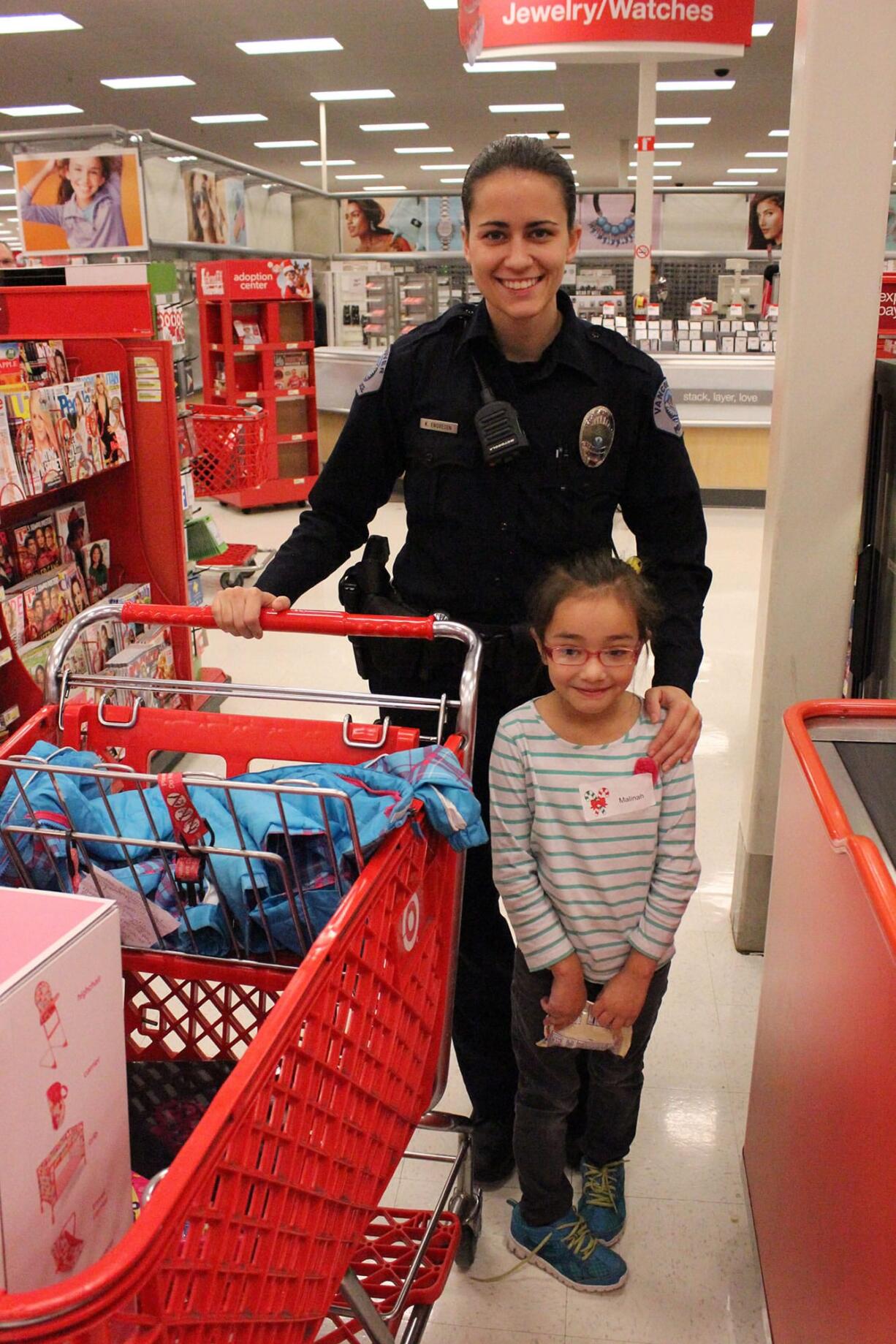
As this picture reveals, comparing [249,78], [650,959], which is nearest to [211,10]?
[249,78]

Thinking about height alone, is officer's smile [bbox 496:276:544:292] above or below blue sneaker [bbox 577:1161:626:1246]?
above

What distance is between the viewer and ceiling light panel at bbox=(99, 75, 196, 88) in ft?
43.1

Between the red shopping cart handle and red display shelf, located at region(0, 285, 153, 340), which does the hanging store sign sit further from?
the red shopping cart handle

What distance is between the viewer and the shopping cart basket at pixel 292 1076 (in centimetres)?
89

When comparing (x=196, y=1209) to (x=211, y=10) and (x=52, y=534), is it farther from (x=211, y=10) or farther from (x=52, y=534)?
(x=211, y=10)

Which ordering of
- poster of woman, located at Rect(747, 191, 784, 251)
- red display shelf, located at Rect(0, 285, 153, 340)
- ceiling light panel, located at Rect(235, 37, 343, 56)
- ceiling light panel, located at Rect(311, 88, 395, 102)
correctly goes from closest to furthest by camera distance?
red display shelf, located at Rect(0, 285, 153, 340)
ceiling light panel, located at Rect(235, 37, 343, 56)
poster of woman, located at Rect(747, 191, 784, 251)
ceiling light panel, located at Rect(311, 88, 395, 102)

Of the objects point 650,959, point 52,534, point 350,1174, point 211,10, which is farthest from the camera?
point 211,10

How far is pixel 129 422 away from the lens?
3.74 meters

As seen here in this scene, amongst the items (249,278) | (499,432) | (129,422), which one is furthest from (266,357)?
(499,432)

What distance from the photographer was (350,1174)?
130cm

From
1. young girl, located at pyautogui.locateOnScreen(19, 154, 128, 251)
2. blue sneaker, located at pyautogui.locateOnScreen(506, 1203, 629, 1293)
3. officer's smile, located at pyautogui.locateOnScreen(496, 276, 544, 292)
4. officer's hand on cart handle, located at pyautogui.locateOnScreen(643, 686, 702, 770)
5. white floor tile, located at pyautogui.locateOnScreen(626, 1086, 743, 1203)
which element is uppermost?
young girl, located at pyautogui.locateOnScreen(19, 154, 128, 251)

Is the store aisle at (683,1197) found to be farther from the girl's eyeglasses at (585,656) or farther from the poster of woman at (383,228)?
the poster of woman at (383,228)

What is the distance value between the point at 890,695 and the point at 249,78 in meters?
13.3

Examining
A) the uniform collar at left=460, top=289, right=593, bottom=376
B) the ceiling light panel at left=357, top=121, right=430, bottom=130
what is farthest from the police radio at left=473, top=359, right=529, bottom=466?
the ceiling light panel at left=357, top=121, right=430, bottom=130
